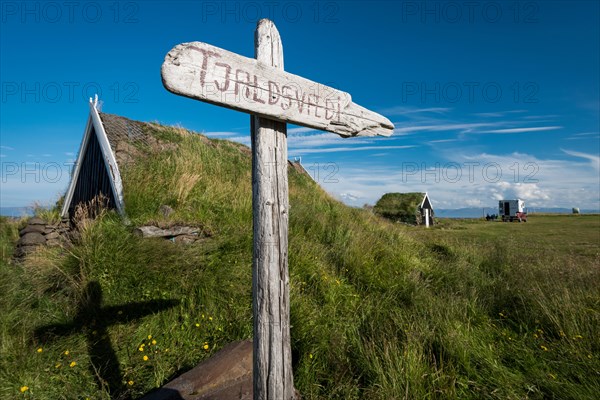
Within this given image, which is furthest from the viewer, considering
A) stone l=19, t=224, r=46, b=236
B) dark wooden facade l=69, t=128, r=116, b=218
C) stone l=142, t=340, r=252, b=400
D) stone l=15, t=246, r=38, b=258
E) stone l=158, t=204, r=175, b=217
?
stone l=19, t=224, r=46, b=236

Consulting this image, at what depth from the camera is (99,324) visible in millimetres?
4363

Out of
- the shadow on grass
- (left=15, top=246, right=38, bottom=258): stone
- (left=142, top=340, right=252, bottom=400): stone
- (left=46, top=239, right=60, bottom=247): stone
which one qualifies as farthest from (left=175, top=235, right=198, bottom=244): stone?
(left=46, top=239, right=60, bottom=247): stone

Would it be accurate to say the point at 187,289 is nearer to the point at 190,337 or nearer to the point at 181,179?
the point at 190,337

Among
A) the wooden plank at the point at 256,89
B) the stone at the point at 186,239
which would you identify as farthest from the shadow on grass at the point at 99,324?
the wooden plank at the point at 256,89

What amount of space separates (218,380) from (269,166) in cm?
239

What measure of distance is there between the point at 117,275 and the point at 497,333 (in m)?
5.56

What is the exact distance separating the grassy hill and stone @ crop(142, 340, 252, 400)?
1.80ft

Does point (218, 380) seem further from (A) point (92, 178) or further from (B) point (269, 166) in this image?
(A) point (92, 178)

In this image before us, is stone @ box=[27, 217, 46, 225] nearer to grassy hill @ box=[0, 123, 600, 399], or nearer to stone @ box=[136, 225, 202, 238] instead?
grassy hill @ box=[0, 123, 600, 399]

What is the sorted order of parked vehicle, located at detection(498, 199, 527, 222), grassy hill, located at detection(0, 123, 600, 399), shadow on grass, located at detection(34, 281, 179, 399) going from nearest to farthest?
grassy hill, located at detection(0, 123, 600, 399), shadow on grass, located at detection(34, 281, 179, 399), parked vehicle, located at detection(498, 199, 527, 222)

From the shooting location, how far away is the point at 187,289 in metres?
4.62

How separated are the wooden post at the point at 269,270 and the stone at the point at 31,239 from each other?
32.0ft

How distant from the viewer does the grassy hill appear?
135 inches

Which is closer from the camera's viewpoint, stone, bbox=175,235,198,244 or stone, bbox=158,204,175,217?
stone, bbox=175,235,198,244
